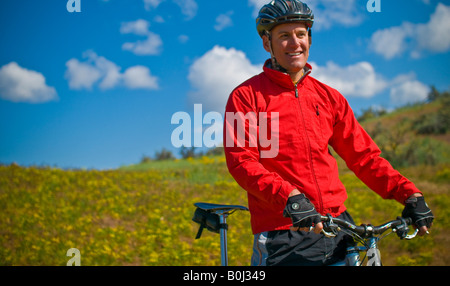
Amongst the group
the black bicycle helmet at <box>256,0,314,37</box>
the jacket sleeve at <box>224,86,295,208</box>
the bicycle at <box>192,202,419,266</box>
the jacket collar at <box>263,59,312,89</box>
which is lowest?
the bicycle at <box>192,202,419,266</box>

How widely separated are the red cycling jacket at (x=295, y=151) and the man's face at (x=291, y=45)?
0.35 ft

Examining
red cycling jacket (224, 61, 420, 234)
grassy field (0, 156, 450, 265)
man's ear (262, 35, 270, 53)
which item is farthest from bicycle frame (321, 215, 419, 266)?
grassy field (0, 156, 450, 265)

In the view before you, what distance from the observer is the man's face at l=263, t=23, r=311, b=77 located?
2496 mm

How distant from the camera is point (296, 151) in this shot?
7.79 feet

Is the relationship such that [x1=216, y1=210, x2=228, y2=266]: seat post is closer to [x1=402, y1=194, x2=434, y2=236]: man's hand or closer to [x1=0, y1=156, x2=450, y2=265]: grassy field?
[x1=402, y1=194, x2=434, y2=236]: man's hand

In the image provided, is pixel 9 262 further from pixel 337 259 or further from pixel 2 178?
pixel 337 259

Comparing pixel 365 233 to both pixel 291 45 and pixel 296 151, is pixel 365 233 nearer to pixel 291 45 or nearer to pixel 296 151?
pixel 296 151

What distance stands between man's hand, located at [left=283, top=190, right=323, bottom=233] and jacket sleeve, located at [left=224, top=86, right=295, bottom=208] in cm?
6

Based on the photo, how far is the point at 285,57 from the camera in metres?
2.52

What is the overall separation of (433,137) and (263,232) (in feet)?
45.5

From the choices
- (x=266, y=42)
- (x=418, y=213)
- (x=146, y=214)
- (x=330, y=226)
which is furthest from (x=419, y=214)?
(x=146, y=214)

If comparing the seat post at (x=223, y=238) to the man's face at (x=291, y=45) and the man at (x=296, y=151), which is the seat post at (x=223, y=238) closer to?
the man at (x=296, y=151)

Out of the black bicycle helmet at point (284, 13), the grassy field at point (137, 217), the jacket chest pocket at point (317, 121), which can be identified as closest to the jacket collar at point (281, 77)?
the jacket chest pocket at point (317, 121)
